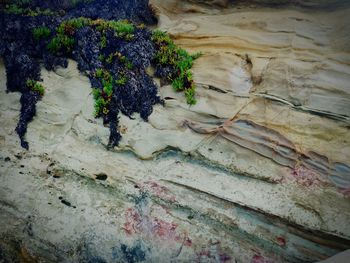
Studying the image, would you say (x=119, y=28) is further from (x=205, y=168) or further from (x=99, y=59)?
(x=205, y=168)

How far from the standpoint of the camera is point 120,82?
1052 centimetres

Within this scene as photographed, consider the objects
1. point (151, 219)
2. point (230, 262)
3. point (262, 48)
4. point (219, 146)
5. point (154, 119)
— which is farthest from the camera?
point (262, 48)

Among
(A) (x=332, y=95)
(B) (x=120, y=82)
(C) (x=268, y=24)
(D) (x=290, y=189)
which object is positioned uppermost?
(C) (x=268, y=24)

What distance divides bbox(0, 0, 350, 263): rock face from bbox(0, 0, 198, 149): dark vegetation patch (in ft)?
1.02

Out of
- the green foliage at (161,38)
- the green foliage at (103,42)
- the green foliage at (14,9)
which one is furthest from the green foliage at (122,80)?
the green foliage at (14,9)

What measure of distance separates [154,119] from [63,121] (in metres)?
2.62

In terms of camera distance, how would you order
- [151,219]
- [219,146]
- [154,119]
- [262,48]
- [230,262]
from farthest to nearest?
[262,48] < [154,119] < [219,146] < [151,219] < [230,262]

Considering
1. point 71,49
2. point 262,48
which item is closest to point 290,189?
point 262,48

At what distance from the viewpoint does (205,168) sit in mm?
9289

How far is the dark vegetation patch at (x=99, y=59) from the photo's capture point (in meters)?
10.3

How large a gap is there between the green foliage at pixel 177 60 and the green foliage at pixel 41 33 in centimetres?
347

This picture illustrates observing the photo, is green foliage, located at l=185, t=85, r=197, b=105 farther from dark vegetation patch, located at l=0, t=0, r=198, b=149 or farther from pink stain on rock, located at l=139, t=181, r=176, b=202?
pink stain on rock, located at l=139, t=181, r=176, b=202

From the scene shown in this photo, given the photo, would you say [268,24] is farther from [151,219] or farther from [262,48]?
[151,219]

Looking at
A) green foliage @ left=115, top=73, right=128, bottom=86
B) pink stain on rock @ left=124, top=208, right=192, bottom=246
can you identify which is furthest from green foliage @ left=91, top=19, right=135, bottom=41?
pink stain on rock @ left=124, top=208, right=192, bottom=246
